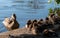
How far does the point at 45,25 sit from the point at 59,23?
0.78 meters

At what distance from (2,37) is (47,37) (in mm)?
2021

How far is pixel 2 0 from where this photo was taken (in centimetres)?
3384

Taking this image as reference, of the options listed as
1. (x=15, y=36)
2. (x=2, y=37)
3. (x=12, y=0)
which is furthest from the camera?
(x=12, y=0)

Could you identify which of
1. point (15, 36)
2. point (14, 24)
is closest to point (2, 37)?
point (15, 36)

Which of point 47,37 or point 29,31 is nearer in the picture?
point 47,37

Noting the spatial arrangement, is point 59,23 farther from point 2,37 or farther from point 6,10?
point 6,10

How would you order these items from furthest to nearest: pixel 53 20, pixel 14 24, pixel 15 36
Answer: pixel 14 24 < pixel 53 20 < pixel 15 36

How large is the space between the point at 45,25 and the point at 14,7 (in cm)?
1597

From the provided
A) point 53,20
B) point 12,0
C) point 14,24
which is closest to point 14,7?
point 12,0

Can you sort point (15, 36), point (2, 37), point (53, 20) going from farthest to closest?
point (53, 20), point (2, 37), point (15, 36)

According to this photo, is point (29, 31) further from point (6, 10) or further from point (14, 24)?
point (6, 10)

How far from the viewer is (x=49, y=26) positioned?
12.8 m

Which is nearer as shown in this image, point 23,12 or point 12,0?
point 23,12

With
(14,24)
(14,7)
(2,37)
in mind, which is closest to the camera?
(2,37)
